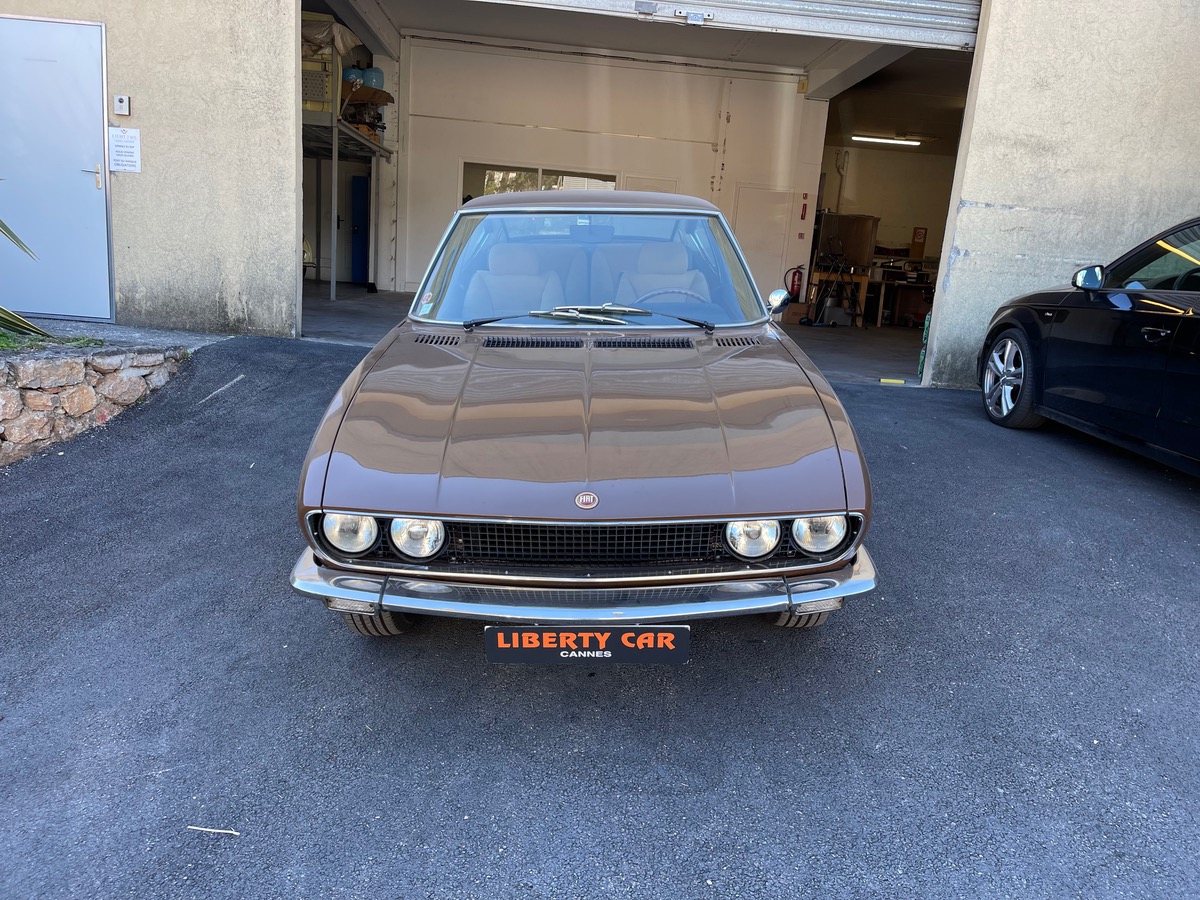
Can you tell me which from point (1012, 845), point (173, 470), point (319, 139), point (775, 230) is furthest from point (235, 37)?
point (775, 230)

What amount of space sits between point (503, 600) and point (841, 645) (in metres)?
1.45

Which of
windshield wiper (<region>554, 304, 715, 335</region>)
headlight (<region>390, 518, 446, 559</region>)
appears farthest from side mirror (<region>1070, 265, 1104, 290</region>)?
headlight (<region>390, 518, 446, 559</region>)

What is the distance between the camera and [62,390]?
16.3 ft

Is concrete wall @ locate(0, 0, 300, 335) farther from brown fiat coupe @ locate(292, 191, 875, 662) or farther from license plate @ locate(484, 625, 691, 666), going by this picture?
license plate @ locate(484, 625, 691, 666)

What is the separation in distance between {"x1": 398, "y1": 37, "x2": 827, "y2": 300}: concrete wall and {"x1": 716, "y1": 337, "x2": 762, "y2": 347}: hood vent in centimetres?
1247

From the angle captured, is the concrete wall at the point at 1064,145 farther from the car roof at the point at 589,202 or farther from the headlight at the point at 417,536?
the headlight at the point at 417,536

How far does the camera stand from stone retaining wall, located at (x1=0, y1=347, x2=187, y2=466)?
186 inches

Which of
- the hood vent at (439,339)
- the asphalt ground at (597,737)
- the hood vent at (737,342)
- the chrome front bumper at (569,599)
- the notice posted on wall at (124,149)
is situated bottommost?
the asphalt ground at (597,737)

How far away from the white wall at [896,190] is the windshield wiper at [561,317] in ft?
59.0

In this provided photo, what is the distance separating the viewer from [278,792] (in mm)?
2234

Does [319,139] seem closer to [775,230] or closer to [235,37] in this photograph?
[235,37]

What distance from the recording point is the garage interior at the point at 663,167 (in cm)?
1207

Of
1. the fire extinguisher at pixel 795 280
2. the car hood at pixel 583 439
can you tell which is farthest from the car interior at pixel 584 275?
the fire extinguisher at pixel 795 280

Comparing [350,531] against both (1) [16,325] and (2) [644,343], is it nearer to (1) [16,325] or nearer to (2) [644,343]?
(2) [644,343]
